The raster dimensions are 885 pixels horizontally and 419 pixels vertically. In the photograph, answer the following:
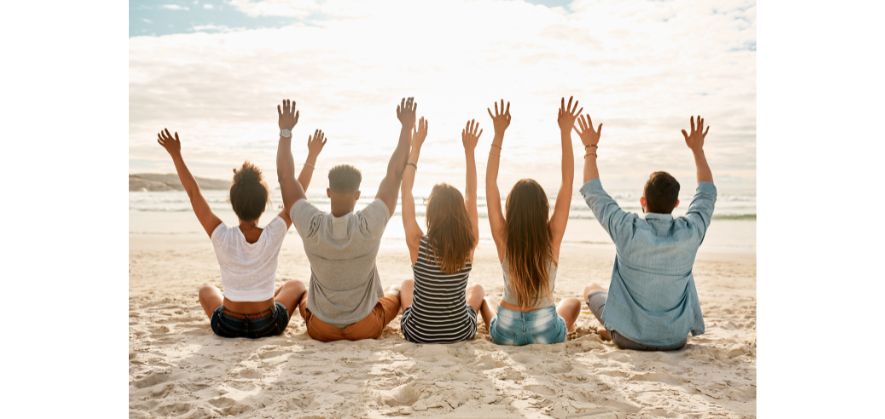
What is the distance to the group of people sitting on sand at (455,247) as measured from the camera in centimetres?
362

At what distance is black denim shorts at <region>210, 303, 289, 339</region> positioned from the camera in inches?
156

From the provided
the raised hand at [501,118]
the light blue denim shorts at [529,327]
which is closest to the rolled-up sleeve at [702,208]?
the light blue denim shorts at [529,327]

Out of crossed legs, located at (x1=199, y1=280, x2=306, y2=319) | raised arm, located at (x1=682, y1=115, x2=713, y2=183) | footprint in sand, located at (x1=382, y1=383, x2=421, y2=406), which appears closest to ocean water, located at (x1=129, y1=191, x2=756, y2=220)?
crossed legs, located at (x1=199, y1=280, x2=306, y2=319)

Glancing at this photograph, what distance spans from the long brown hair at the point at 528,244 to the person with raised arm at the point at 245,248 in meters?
1.33

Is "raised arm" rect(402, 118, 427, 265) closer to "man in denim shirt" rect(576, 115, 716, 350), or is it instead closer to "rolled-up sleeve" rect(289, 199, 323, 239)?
"rolled-up sleeve" rect(289, 199, 323, 239)

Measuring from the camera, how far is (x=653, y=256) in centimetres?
354

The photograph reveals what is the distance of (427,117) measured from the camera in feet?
13.7

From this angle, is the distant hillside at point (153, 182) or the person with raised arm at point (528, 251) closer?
the person with raised arm at point (528, 251)

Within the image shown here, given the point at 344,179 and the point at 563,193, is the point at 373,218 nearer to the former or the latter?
the point at 344,179

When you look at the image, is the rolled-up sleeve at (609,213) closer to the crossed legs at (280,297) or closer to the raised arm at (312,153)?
the raised arm at (312,153)

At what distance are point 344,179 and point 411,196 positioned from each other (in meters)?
0.45

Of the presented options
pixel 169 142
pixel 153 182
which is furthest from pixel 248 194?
pixel 153 182

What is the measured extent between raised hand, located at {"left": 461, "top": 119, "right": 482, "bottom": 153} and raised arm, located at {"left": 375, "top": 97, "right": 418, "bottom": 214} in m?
0.42
